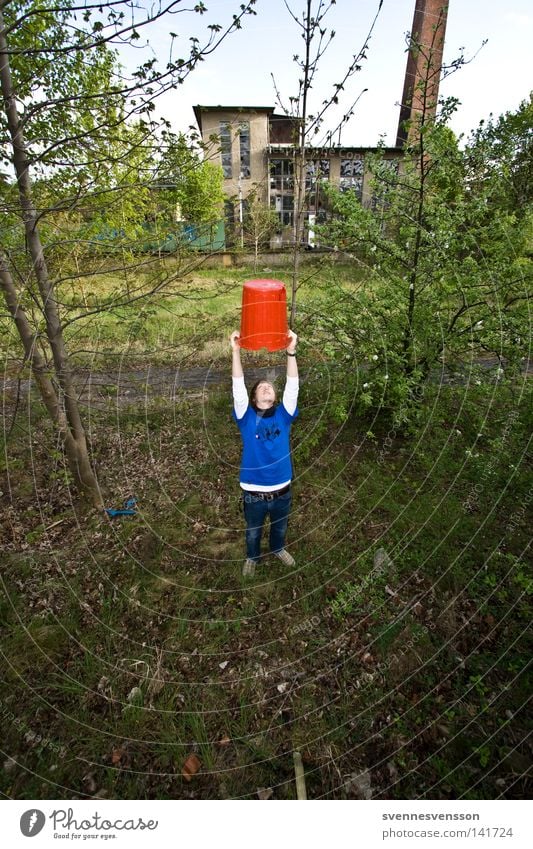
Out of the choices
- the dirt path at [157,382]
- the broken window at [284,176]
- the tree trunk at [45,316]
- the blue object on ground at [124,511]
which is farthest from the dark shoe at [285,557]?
the dirt path at [157,382]

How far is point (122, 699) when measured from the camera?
11.3 ft

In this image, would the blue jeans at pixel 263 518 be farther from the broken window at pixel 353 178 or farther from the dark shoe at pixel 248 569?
the broken window at pixel 353 178

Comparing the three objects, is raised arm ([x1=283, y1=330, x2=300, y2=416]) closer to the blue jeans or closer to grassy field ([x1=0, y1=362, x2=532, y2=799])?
the blue jeans

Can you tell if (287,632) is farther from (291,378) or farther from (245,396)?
(291,378)

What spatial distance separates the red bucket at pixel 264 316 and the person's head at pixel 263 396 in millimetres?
364

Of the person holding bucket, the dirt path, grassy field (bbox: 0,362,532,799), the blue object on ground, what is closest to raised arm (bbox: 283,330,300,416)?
the person holding bucket

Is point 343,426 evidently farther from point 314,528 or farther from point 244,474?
point 244,474

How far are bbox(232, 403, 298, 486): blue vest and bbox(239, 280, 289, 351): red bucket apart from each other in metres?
0.63

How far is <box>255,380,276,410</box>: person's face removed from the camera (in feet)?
12.0

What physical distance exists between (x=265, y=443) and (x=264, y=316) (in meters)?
1.22

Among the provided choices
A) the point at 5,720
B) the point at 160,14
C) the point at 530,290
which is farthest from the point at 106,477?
the point at 530,290

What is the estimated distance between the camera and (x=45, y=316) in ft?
14.2

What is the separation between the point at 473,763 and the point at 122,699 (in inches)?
116

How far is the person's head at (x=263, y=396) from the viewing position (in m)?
3.67
